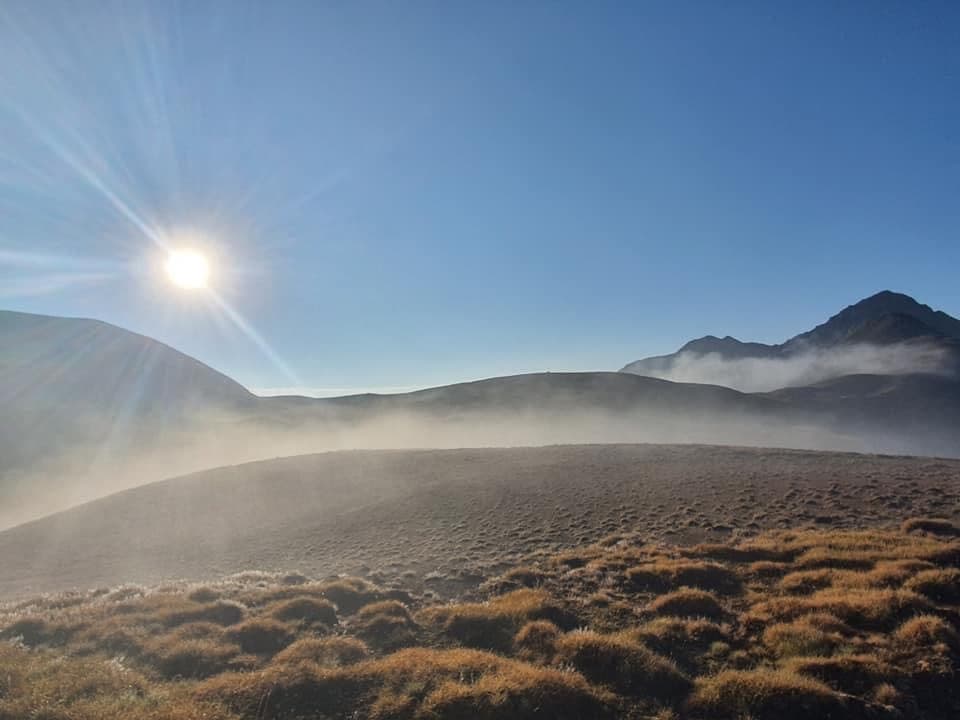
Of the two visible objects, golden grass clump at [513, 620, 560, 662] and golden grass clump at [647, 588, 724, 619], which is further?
golden grass clump at [647, 588, 724, 619]

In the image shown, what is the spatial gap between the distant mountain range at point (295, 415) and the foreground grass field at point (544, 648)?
323 feet

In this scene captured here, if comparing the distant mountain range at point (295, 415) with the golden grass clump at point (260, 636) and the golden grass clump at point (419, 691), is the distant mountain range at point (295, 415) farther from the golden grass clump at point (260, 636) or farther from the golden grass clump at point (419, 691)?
the golden grass clump at point (419, 691)

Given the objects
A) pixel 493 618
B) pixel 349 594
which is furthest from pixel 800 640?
pixel 349 594

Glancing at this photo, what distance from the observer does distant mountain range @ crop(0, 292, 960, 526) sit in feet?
374

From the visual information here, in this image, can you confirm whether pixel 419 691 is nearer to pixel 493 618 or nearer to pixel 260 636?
pixel 493 618

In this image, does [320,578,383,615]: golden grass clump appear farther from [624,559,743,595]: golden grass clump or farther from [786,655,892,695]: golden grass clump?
[786,655,892,695]: golden grass clump

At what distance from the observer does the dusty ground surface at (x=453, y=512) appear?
22.6 m

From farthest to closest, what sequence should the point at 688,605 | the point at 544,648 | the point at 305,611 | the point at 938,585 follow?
the point at 305,611 → the point at 688,605 → the point at 938,585 → the point at 544,648

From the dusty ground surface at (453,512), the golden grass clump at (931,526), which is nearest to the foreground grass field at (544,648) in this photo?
the golden grass clump at (931,526)

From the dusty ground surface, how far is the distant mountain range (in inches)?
2626

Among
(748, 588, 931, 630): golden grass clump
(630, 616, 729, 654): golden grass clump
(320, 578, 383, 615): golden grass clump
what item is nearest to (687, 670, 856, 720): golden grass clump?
(630, 616, 729, 654): golden grass clump

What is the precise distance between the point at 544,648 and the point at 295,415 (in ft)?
506

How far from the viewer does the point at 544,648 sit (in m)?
9.30

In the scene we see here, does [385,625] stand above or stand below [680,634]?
below
